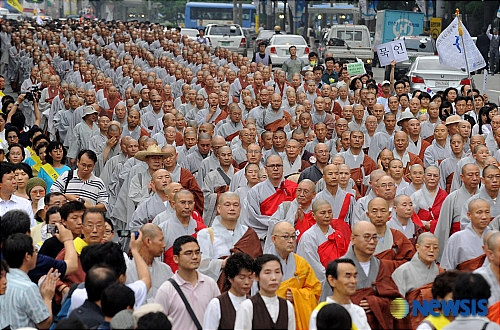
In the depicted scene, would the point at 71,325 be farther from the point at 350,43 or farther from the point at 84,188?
the point at 350,43

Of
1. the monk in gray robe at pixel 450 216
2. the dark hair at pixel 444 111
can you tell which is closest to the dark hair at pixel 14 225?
the monk in gray robe at pixel 450 216

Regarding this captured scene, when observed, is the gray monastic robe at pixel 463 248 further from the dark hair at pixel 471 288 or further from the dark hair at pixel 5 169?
the dark hair at pixel 5 169

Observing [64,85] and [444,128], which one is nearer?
[444,128]

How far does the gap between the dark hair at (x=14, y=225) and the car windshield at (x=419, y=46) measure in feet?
83.6

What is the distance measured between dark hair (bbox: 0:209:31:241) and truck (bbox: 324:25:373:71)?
25181mm

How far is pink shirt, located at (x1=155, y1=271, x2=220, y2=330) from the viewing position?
245 inches

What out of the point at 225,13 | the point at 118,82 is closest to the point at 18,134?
the point at 118,82

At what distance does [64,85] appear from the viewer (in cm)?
1636

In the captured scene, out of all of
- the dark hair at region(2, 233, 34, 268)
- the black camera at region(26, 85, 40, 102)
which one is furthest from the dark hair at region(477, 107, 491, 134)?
the dark hair at region(2, 233, 34, 268)

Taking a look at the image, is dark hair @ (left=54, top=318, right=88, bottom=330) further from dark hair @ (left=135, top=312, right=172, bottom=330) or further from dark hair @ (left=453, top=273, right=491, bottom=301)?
dark hair @ (left=453, top=273, right=491, bottom=301)

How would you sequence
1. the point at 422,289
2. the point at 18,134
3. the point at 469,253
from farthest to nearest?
the point at 18,134
the point at 469,253
the point at 422,289

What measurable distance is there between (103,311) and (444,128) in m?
7.41

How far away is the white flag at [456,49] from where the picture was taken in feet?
48.7

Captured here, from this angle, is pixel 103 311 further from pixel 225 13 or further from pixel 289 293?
pixel 225 13
